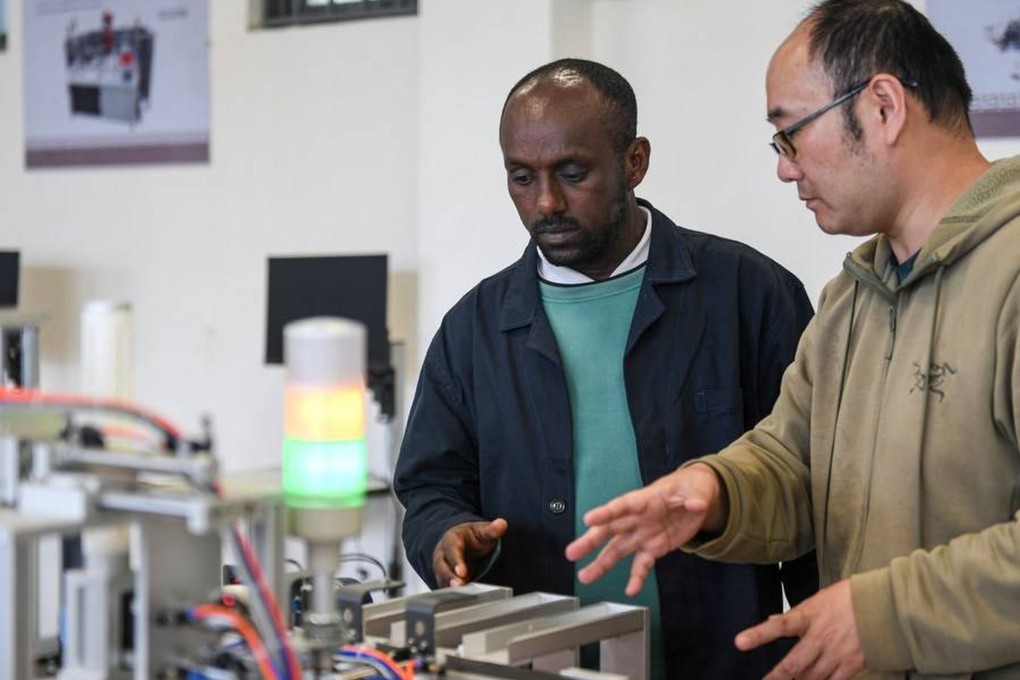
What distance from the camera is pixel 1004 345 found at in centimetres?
158

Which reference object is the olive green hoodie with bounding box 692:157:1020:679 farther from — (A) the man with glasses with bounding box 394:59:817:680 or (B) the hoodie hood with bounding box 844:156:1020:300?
(A) the man with glasses with bounding box 394:59:817:680

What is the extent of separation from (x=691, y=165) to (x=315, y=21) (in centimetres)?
148

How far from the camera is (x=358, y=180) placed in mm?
4629

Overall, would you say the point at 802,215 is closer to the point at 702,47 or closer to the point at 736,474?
the point at 702,47

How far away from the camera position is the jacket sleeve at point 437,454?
84.4 inches

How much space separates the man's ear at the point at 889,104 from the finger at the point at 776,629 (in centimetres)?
56

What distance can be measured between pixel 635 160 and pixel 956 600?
970 mm

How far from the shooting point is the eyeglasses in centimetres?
170

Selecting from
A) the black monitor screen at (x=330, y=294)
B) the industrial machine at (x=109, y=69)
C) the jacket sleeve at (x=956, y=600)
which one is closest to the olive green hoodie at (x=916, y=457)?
the jacket sleeve at (x=956, y=600)

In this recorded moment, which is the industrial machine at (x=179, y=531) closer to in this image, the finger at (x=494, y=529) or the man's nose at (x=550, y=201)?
the finger at (x=494, y=529)

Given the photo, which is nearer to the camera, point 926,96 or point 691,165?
point 926,96

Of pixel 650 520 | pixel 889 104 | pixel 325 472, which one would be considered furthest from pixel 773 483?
pixel 325 472

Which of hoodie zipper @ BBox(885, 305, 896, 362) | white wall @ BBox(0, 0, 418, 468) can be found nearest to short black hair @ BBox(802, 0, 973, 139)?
hoodie zipper @ BBox(885, 305, 896, 362)

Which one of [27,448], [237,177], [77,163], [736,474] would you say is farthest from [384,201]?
[27,448]
